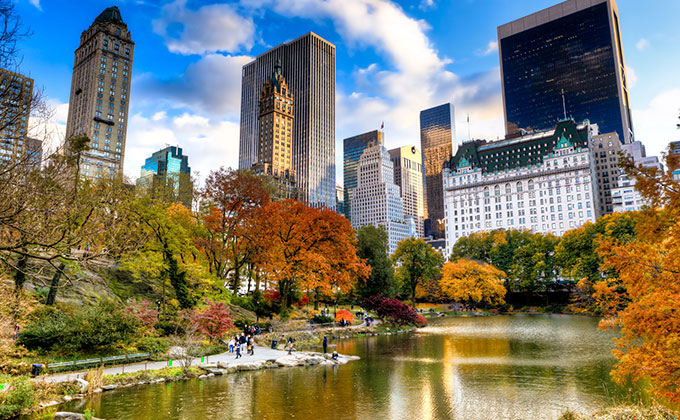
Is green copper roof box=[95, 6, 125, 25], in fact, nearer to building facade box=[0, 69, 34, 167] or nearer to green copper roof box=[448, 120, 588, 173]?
green copper roof box=[448, 120, 588, 173]

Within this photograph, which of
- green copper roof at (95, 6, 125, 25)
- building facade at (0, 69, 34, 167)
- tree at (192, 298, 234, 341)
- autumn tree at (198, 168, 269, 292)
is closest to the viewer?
building facade at (0, 69, 34, 167)

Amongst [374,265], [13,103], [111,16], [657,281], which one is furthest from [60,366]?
[111,16]

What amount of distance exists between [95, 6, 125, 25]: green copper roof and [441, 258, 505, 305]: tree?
5881 inches

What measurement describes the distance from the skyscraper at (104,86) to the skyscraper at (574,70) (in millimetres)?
158306

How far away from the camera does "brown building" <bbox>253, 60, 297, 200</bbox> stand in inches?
7219

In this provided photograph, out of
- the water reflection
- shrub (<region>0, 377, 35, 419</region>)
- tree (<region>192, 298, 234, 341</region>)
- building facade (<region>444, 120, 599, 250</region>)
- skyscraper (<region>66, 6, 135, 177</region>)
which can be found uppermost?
skyscraper (<region>66, 6, 135, 177</region>)

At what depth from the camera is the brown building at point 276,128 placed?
183m

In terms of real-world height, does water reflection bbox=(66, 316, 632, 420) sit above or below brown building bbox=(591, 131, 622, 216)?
below

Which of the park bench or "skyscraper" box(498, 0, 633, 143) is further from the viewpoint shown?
"skyscraper" box(498, 0, 633, 143)

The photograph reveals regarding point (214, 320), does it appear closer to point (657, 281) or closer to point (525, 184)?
point (657, 281)

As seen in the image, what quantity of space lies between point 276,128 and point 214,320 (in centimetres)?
16123

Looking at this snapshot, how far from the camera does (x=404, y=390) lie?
68.2 ft

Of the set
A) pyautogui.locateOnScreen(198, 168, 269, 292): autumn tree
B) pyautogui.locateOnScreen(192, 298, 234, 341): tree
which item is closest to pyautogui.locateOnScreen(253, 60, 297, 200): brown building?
pyautogui.locateOnScreen(198, 168, 269, 292): autumn tree

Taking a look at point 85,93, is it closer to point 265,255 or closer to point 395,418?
point 265,255
